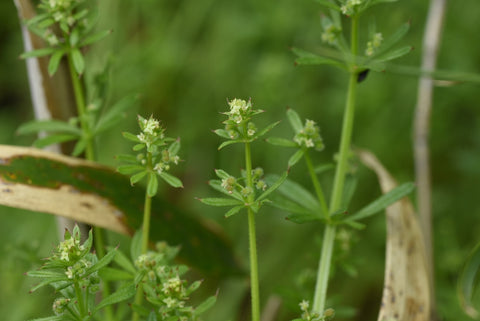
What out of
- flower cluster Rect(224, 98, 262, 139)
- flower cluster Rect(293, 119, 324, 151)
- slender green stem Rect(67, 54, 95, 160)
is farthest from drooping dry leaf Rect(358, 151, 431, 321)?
slender green stem Rect(67, 54, 95, 160)

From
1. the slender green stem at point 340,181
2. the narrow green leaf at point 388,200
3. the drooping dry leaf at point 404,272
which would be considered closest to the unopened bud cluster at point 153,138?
the slender green stem at point 340,181

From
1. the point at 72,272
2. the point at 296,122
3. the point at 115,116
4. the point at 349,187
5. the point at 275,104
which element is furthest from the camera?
the point at 275,104

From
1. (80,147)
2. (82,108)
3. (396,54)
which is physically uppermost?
(82,108)

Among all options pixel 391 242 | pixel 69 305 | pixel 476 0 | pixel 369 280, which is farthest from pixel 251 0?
pixel 69 305

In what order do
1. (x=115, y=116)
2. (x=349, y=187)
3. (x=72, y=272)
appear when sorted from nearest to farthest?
1. (x=72, y=272)
2. (x=349, y=187)
3. (x=115, y=116)

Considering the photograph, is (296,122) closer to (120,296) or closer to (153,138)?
(153,138)

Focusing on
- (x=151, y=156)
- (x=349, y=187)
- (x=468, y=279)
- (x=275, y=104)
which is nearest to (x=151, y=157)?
(x=151, y=156)

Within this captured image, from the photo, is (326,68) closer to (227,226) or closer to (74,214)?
(227,226)
